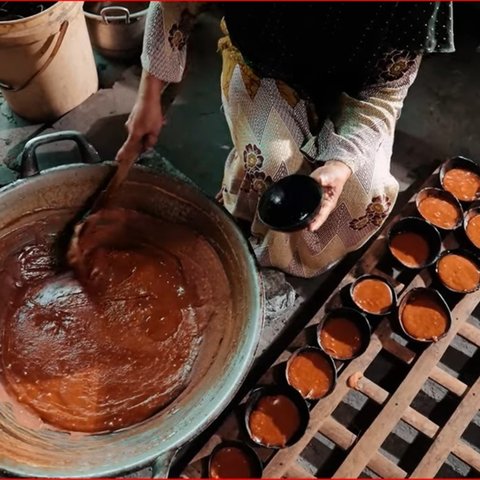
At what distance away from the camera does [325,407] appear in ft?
6.84

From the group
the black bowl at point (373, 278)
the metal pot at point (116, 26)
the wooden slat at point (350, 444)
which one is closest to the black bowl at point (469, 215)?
the black bowl at point (373, 278)

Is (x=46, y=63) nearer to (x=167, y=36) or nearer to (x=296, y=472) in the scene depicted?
(x=167, y=36)

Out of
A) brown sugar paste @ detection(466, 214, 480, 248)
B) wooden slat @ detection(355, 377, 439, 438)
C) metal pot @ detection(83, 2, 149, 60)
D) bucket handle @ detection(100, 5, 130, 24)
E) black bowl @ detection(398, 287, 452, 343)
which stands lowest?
wooden slat @ detection(355, 377, 439, 438)

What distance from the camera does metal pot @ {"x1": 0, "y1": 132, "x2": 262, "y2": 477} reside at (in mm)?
1618

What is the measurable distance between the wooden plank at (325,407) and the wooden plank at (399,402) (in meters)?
0.13

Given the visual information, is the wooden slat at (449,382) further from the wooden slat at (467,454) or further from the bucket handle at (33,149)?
the bucket handle at (33,149)

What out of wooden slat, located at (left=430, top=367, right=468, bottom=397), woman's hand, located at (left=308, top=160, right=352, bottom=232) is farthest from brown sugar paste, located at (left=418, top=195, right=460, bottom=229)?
woman's hand, located at (left=308, top=160, right=352, bottom=232)

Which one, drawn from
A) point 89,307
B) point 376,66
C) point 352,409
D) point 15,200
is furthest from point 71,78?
point 352,409

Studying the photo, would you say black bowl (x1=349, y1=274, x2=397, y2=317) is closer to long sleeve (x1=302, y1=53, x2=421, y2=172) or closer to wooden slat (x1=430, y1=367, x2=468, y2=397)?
wooden slat (x1=430, y1=367, x2=468, y2=397)

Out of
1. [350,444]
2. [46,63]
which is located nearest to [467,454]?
[350,444]

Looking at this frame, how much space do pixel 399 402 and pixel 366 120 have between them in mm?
916

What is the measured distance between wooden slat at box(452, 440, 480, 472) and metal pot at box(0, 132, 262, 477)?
0.84m

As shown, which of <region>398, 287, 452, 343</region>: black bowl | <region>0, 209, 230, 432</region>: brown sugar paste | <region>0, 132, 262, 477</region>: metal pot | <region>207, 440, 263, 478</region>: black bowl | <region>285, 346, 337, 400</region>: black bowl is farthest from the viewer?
<region>398, 287, 452, 343</region>: black bowl

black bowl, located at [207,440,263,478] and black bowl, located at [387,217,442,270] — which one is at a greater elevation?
black bowl, located at [387,217,442,270]
